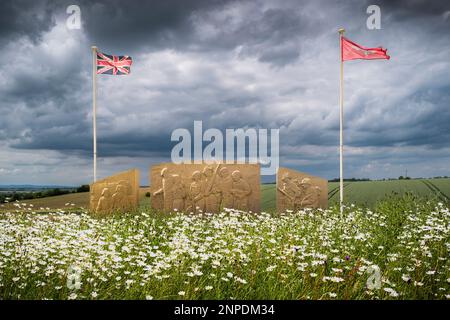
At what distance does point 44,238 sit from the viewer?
855cm

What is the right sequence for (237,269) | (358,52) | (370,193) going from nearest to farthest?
(237,269) < (358,52) < (370,193)

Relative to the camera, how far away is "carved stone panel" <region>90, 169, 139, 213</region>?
15.2 m

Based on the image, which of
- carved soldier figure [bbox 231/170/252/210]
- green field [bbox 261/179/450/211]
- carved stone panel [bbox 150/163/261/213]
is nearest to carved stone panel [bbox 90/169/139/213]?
carved stone panel [bbox 150/163/261/213]

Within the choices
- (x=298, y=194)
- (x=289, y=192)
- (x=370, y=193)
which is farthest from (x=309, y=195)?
(x=370, y=193)

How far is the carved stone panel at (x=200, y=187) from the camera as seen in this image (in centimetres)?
1508

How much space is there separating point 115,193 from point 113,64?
4.92 metres

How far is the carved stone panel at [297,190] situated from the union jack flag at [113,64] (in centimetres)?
693

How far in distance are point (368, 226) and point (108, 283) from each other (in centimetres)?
594

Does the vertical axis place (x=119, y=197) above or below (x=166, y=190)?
below

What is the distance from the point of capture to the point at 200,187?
1510cm

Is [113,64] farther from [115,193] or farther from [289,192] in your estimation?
[289,192]

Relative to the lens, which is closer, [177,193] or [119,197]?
[177,193]
